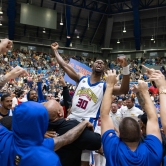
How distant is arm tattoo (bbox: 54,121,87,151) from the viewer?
6.66ft

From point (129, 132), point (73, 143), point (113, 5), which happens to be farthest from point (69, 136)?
point (113, 5)

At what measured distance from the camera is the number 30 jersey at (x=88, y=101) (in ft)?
11.0

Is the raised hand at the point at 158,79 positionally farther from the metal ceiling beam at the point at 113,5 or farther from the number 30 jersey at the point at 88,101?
the metal ceiling beam at the point at 113,5

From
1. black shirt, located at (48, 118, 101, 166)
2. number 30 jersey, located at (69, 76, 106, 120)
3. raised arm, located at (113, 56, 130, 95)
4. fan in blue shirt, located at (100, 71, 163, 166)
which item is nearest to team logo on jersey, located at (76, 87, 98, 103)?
number 30 jersey, located at (69, 76, 106, 120)

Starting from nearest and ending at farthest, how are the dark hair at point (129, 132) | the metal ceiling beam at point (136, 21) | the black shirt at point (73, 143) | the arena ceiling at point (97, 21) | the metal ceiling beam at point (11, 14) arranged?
the dark hair at point (129, 132), the black shirt at point (73, 143), the metal ceiling beam at point (11, 14), the metal ceiling beam at point (136, 21), the arena ceiling at point (97, 21)

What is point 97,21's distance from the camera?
26.1 metres

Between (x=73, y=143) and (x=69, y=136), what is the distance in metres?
0.21

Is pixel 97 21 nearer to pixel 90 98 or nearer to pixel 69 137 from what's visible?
pixel 90 98

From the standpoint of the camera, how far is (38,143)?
167 cm

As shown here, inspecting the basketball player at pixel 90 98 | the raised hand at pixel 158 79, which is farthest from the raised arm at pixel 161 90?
the basketball player at pixel 90 98

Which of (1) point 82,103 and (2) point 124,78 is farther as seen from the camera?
(1) point 82,103

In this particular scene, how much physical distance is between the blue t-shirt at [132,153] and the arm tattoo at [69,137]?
0.32 meters

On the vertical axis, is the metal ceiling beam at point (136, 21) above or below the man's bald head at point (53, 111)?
above

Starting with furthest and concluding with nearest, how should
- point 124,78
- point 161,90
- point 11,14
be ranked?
point 11,14, point 124,78, point 161,90
